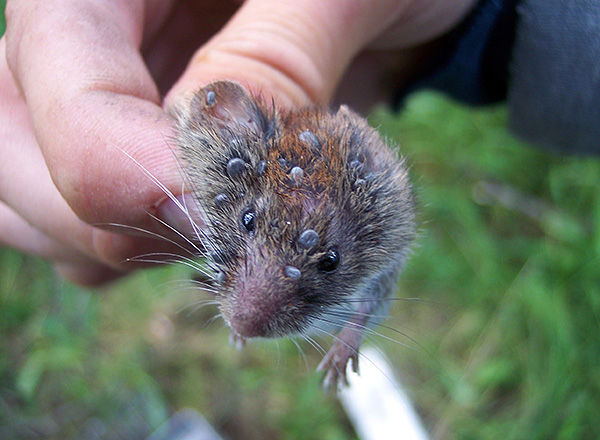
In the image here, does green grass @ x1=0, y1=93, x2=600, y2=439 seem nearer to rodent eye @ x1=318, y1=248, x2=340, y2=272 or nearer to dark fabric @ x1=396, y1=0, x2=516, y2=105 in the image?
dark fabric @ x1=396, y1=0, x2=516, y2=105

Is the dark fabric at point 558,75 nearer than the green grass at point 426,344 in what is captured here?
Yes

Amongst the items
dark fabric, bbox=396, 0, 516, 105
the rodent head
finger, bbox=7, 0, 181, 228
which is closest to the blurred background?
dark fabric, bbox=396, 0, 516, 105

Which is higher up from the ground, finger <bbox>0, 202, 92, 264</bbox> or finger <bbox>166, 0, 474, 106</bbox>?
finger <bbox>166, 0, 474, 106</bbox>

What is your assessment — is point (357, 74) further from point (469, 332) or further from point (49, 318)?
point (49, 318)

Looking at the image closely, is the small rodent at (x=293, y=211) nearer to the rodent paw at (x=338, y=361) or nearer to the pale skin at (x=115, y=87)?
the rodent paw at (x=338, y=361)

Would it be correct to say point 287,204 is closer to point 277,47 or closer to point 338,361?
point 338,361

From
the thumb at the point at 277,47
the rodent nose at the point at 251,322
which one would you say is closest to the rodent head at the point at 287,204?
the rodent nose at the point at 251,322
